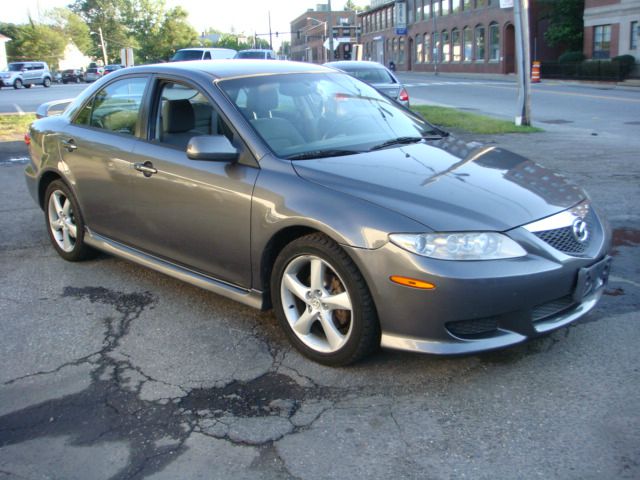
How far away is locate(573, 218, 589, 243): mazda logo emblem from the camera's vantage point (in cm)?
361

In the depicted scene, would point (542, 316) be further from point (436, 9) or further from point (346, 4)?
point (346, 4)

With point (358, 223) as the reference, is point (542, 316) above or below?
below

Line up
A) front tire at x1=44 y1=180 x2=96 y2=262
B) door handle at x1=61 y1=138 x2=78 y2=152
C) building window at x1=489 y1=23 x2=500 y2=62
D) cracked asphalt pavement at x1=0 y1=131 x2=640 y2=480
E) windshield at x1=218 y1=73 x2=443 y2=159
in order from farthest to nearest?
1. building window at x1=489 y1=23 x2=500 y2=62
2. front tire at x1=44 y1=180 x2=96 y2=262
3. door handle at x1=61 y1=138 x2=78 y2=152
4. windshield at x1=218 y1=73 x2=443 y2=159
5. cracked asphalt pavement at x1=0 y1=131 x2=640 y2=480

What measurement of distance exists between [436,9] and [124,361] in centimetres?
6541

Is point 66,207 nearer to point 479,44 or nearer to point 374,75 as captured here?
point 374,75

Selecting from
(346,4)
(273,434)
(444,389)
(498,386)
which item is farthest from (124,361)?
(346,4)

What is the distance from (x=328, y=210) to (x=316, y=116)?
112 centimetres

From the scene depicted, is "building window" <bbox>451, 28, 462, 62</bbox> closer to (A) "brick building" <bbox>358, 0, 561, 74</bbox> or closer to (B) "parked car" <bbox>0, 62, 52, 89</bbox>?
(A) "brick building" <bbox>358, 0, 561, 74</bbox>

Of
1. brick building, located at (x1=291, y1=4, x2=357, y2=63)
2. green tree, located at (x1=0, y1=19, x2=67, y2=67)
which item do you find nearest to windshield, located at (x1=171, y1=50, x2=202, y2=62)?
green tree, located at (x1=0, y1=19, x2=67, y2=67)

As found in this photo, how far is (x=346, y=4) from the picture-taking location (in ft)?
524

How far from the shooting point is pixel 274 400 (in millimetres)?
3383

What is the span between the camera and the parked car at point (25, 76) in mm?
43969

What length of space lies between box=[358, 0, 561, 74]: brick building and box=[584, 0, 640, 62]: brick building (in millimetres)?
7415

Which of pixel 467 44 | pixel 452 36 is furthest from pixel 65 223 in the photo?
pixel 452 36
